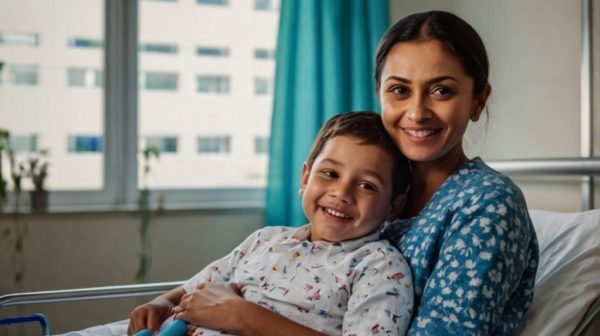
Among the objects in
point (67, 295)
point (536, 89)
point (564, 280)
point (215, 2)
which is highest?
point (215, 2)

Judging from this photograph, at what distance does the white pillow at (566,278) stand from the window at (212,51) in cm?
194

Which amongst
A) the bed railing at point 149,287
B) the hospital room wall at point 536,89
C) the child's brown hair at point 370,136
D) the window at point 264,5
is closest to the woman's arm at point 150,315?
the bed railing at point 149,287

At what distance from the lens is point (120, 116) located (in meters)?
2.83

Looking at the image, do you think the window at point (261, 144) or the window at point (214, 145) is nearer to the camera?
the window at point (214, 145)

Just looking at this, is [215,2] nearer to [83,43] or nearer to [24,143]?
[83,43]

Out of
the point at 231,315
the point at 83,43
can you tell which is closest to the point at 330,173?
the point at 231,315

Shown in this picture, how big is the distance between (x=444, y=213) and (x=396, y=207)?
196mm

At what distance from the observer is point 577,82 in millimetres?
1774

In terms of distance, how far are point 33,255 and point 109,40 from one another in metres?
0.96

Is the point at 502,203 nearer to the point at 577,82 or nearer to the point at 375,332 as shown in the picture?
the point at 375,332

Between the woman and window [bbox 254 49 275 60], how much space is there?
191 cm

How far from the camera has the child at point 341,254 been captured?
103cm

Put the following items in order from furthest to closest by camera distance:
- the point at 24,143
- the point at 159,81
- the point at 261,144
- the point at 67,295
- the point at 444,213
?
1. the point at 261,144
2. the point at 159,81
3. the point at 24,143
4. the point at 67,295
5. the point at 444,213

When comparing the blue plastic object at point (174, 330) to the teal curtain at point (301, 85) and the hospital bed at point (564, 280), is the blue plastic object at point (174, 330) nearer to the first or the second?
the hospital bed at point (564, 280)
